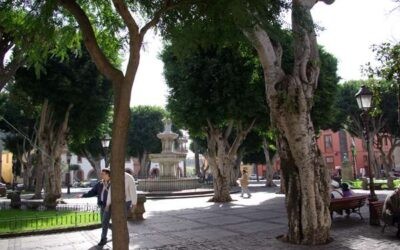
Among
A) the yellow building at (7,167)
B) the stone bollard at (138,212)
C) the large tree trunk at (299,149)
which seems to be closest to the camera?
the large tree trunk at (299,149)

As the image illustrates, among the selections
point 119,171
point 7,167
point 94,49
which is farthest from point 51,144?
point 7,167

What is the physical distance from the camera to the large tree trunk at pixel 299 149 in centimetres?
886

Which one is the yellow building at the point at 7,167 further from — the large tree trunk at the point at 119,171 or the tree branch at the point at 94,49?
the large tree trunk at the point at 119,171

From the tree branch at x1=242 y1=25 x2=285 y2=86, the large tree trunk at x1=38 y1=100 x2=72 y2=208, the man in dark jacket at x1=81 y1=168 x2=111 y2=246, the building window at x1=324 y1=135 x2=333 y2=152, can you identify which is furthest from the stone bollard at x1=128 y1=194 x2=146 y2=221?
the building window at x1=324 y1=135 x2=333 y2=152

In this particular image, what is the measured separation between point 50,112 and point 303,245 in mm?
17120

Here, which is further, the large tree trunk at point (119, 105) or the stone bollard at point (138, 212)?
the stone bollard at point (138, 212)

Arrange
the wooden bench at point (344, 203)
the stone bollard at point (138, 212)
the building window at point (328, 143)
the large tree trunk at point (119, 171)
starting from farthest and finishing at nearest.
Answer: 1. the building window at point (328, 143)
2. the stone bollard at point (138, 212)
3. the wooden bench at point (344, 203)
4. the large tree trunk at point (119, 171)

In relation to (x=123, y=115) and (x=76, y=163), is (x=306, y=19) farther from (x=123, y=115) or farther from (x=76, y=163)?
(x=76, y=163)

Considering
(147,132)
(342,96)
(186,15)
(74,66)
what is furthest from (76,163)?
(186,15)

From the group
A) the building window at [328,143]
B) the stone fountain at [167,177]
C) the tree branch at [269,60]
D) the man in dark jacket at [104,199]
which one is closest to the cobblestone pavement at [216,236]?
the man in dark jacket at [104,199]

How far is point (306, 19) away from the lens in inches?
316

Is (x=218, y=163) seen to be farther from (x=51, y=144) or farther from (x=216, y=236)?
(x=216, y=236)

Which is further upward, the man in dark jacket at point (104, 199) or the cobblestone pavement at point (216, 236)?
the man in dark jacket at point (104, 199)

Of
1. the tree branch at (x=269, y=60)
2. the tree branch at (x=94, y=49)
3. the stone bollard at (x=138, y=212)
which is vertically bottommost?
the stone bollard at (x=138, y=212)
